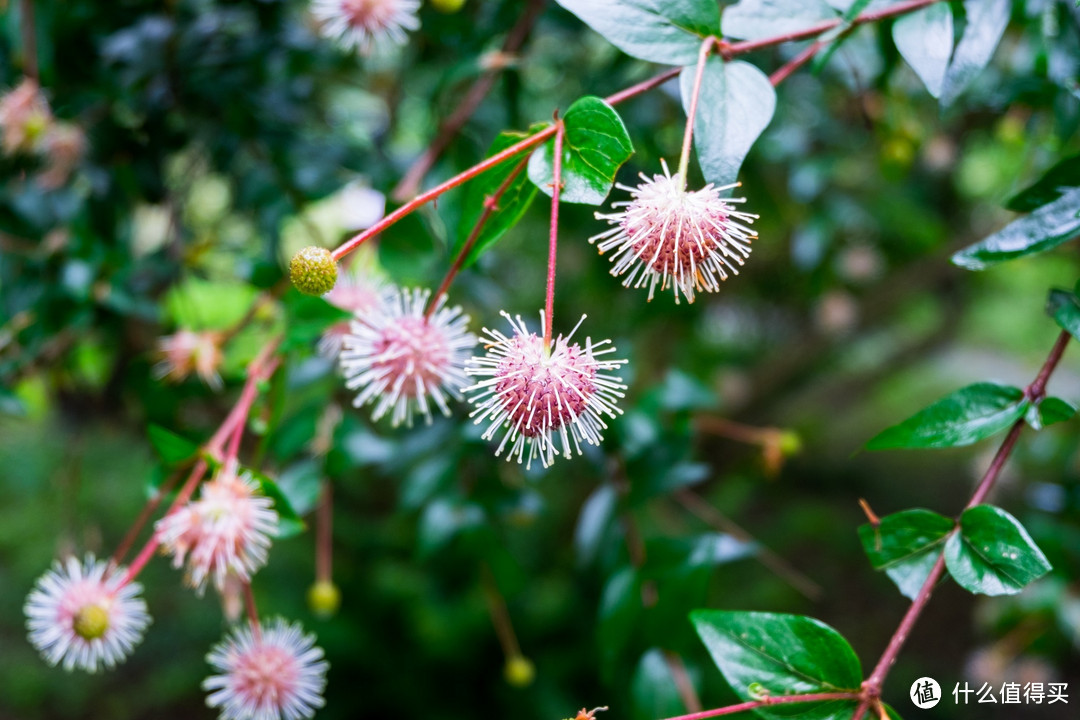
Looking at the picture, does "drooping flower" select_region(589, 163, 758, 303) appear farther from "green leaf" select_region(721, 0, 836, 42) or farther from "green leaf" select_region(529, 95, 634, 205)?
"green leaf" select_region(721, 0, 836, 42)

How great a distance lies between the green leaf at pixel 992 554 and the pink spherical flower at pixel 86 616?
0.59m

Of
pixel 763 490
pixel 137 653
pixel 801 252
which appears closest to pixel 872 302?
pixel 801 252

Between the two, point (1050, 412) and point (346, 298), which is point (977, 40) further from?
point (346, 298)

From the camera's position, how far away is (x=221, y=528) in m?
0.54

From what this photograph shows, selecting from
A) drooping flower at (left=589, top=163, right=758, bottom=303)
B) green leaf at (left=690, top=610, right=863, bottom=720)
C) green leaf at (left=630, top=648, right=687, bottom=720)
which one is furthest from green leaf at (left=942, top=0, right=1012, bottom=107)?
green leaf at (left=630, top=648, right=687, bottom=720)

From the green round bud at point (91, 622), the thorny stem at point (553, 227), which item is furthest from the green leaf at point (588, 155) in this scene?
the green round bud at point (91, 622)

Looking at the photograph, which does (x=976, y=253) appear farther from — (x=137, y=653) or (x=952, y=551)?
(x=137, y=653)

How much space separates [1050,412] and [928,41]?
0.87 feet

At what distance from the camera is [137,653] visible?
6.75 ft

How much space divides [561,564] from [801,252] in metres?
0.97

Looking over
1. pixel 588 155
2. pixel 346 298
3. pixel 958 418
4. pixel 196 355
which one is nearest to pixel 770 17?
pixel 588 155

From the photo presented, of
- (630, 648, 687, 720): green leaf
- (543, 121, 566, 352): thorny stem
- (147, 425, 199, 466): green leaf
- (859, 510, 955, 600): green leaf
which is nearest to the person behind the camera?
(543, 121, 566, 352): thorny stem

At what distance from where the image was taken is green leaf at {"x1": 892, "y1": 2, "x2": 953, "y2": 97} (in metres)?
0.50

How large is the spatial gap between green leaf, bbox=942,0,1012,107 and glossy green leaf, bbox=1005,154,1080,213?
3.5 inches
